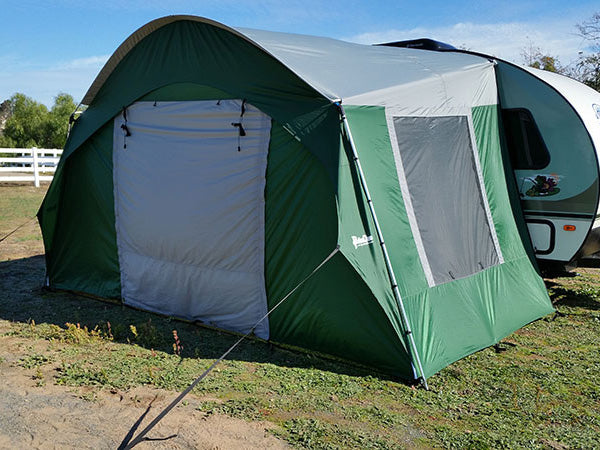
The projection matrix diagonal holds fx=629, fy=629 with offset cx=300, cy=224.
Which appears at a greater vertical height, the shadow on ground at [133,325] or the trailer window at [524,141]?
the trailer window at [524,141]

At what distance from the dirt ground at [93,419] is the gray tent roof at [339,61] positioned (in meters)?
2.55

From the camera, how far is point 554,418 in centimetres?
419

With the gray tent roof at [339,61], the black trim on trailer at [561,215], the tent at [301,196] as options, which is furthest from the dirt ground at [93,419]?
the black trim on trailer at [561,215]

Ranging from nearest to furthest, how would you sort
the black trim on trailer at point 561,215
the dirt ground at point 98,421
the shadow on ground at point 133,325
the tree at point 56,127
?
the dirt ground at point 98,421 → the shadow on ground at point 133,325 → the black trim on trailer at point 561,215 → the tree at point 56,127

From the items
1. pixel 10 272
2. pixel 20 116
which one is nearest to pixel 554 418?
pixel 10 272

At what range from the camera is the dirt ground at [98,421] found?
12.3 feet

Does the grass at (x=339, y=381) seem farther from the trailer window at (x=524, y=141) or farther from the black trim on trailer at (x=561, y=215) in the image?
the trailer window at (x=524, y=141)

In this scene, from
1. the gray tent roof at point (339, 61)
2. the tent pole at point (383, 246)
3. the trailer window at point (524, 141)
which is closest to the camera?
the tent pole at point (383, 246)

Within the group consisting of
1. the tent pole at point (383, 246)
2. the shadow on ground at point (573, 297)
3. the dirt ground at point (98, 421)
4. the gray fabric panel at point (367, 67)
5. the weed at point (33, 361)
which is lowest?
the dirt ground at point (98, 421)

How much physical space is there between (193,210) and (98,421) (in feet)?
7.53

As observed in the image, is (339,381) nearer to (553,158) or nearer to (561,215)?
(561,215)

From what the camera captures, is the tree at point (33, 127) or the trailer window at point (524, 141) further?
the tree at point (33, 127)

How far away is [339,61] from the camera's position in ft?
19.3

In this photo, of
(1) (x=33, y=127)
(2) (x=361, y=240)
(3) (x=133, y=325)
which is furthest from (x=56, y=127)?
(2) (x=361, y=240)
